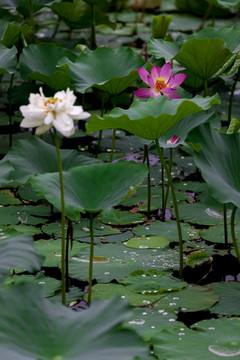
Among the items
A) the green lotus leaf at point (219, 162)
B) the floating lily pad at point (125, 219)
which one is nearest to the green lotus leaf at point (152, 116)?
the green lotus leaf at point (219, 162)

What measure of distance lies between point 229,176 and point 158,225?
54 cm

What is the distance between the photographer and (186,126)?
2080 mm

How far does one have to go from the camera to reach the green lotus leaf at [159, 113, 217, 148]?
2012 millimetres

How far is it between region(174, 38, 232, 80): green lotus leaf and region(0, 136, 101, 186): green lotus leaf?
54 cm

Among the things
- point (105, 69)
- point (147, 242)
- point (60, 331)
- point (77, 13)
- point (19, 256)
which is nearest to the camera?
point (60, 331)

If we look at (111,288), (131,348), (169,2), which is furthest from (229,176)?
(169,2)

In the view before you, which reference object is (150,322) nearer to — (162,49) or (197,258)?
(197,258)

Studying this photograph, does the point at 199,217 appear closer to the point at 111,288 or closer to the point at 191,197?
the point at 191,197

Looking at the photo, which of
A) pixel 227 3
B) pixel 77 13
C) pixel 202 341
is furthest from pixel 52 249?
pixel 77 13

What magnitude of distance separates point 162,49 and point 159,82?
35cm

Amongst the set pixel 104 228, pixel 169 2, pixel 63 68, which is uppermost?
pixel 63 68

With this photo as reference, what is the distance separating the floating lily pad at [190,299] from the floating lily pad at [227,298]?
18mm

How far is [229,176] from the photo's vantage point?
1.80 metres

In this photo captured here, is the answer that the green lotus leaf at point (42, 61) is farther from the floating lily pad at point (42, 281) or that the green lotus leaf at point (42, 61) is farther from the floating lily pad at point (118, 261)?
the floating lily pad at point (42, 281)
